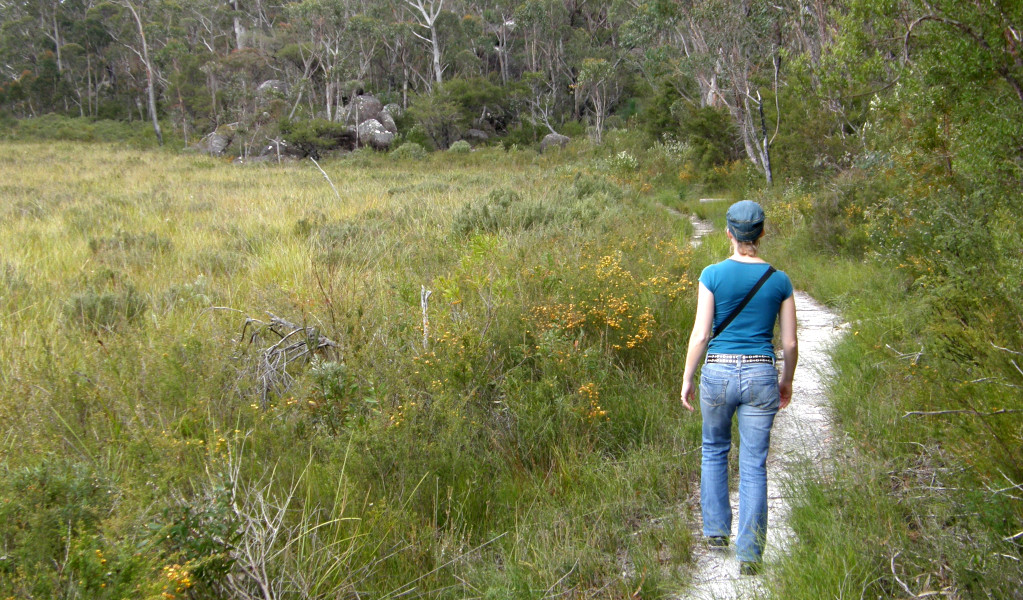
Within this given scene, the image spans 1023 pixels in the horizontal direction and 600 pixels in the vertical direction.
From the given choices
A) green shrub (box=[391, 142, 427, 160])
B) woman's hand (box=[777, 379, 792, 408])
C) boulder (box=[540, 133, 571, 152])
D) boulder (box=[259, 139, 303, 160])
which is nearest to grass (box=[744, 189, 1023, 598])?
woman's hand (box=[777, 379, 792, 408])

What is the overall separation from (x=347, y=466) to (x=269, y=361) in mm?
1613

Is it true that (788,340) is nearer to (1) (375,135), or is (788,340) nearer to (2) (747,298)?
(2) (747,298)

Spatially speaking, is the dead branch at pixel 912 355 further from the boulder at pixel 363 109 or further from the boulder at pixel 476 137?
the boulder at pixel 363 109

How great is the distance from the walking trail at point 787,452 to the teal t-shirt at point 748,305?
85 cm

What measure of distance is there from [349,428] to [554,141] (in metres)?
37.6

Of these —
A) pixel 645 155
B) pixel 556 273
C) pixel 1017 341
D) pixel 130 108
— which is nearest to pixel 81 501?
pixel 1017 341

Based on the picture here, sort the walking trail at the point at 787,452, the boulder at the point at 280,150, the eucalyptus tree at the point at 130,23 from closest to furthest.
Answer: the walking trail at the point at 787,452, the boulder at the point at 280,150, the eucalyptus tree at the point at 130,23

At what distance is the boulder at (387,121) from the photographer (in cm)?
4180

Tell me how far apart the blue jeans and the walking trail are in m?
0.11

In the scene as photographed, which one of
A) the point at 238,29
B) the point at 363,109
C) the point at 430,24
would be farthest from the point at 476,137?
the point at 238,29

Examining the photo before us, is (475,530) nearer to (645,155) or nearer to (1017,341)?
(1017,341)

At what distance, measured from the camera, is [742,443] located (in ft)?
10.4

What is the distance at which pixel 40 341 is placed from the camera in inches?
193

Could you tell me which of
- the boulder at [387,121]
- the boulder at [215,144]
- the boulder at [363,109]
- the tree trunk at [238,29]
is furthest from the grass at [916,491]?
the tree trunk at [238,29]
